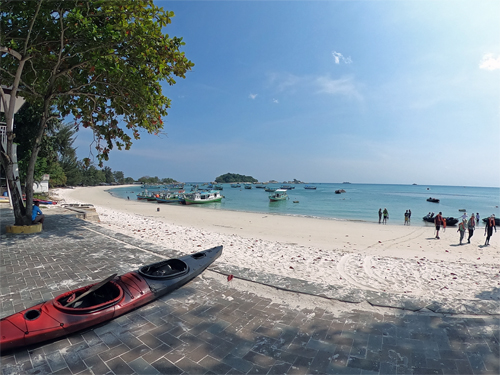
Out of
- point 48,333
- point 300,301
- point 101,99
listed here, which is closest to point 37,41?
point 101,99

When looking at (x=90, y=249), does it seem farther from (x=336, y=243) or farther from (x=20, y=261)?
(x=336, y=243)

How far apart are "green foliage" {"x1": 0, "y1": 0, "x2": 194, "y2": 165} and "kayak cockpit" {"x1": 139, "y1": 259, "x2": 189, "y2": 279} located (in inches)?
223

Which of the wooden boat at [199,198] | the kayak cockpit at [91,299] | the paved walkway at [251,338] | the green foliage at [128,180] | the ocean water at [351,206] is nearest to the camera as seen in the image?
the paved walkway at [251,338]

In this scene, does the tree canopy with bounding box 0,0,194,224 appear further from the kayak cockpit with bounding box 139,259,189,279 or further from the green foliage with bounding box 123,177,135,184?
the green foliage with bounding box 123,177,135,184

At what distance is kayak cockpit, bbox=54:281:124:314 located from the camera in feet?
10.6

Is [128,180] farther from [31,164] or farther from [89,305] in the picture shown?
[89,305]

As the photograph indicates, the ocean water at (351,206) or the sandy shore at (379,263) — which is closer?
the sandy shore at (379,263)

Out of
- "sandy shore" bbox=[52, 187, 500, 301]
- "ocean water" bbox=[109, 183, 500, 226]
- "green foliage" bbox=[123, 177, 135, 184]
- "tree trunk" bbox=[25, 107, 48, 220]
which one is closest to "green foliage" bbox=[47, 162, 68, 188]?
"ocean water" bbox=[109, 183, 500, 226]

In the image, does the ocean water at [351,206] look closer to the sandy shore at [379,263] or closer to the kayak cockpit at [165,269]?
the sandy shore at [379,263]

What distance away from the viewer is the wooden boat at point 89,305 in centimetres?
288

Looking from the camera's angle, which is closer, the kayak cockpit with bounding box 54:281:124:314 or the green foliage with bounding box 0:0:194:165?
the kayak cockpit with bounding box 54:281:124:314

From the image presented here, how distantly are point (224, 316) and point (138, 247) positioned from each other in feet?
15.4

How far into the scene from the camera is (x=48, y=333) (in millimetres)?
2945

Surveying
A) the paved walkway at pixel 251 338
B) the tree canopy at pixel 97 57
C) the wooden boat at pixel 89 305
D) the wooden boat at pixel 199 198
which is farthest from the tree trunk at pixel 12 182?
the wooden boat at pixel 199 198
